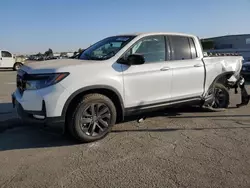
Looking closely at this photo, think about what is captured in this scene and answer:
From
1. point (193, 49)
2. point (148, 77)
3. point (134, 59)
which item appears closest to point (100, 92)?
point (134, 59)

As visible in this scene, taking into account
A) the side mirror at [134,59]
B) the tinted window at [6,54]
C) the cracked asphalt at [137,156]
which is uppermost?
the tinted window at [6,54]

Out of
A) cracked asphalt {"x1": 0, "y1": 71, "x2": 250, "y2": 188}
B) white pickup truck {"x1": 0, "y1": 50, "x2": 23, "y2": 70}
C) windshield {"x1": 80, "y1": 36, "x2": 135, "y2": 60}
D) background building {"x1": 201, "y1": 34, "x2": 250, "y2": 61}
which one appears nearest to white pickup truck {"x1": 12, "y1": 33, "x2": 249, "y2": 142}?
windshield {"x1": 80, "y1": 36, "x2": 135, "y2": 60}

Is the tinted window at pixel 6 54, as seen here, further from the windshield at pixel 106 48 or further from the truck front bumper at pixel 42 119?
the truck front bumper at pixel 42 119

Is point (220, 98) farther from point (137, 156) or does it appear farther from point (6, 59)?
point (6, 59)

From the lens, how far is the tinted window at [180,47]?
19.8ft

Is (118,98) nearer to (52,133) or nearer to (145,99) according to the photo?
(145,99)

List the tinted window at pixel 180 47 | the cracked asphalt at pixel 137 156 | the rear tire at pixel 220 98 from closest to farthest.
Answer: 1. the cracked asphalt at pixel 137 156
2. the tinted window at pixel 180 47
3. the rear tire at pixel 220 98

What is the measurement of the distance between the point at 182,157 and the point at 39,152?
217 cm

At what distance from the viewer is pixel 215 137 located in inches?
204

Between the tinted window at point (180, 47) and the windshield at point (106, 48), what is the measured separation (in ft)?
3.15

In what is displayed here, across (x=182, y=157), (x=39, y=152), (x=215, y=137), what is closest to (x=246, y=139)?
(x=215, y=137)

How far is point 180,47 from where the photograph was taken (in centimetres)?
616

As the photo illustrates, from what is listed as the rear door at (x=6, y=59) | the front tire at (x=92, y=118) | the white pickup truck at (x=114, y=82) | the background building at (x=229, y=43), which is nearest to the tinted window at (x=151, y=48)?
the white pickup truck at (x=114, y=82)

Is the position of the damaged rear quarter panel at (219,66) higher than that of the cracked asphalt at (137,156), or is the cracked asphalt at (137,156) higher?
the damaged rear quarter panel at (219,66)
